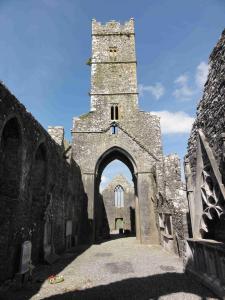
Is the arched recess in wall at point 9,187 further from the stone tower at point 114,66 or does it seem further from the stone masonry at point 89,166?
the stone tower at point 114,66

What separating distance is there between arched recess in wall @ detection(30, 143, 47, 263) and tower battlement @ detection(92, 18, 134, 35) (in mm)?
16128

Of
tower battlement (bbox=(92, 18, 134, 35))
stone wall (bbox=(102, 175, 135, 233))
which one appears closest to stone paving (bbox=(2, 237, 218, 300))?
tower battlement (bbox=(92, 18, 134, 35))

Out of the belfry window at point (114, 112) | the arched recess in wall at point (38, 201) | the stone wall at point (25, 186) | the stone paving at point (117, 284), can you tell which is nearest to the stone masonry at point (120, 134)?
the belfry window at point (114, 112)

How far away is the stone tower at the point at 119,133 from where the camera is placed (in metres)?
14.6

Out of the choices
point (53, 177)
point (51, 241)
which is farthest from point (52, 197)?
point (51, 241)

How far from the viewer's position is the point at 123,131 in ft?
53.9

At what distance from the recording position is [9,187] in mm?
6023

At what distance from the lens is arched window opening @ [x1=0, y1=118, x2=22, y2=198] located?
6000 mm

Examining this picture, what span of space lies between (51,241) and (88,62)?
15.7 metres

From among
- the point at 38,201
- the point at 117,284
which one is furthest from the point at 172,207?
the point at 38,201

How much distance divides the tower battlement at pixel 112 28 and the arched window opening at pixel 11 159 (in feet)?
57.0

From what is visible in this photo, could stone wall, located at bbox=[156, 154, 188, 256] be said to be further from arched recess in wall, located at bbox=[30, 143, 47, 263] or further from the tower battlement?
the tower battlement

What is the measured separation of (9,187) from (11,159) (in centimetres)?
76

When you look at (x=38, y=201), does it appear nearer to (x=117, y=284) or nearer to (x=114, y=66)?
(x=117, y=284)
